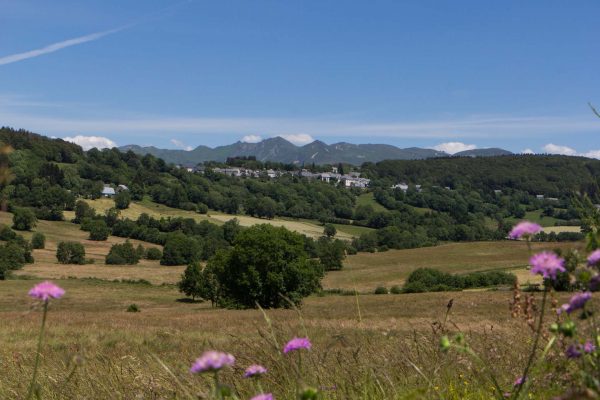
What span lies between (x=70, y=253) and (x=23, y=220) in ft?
95.7

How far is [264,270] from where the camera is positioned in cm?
5850

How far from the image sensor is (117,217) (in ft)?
524

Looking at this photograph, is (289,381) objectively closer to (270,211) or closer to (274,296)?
(274,296)

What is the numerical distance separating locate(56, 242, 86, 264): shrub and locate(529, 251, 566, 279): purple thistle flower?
123 m

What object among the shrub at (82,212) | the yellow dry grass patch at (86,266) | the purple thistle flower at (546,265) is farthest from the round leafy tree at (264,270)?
the shrub at (82,212)

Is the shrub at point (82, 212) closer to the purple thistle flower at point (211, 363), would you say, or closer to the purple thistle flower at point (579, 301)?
the purple thistle flower at point (211, 363)

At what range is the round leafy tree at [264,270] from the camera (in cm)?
5766

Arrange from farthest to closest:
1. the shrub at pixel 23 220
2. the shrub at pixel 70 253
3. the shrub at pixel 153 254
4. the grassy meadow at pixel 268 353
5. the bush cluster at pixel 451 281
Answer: the shrub at pixel 23 220 → the shrub at pixel 153 254 → the shrub at pixel 70 253 → the bush cluster at pixel 451 281 → the grassy meadow at pixel 268 353

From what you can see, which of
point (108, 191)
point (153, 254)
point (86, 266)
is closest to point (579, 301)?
point (86, 266)

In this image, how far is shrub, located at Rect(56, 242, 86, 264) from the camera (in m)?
114

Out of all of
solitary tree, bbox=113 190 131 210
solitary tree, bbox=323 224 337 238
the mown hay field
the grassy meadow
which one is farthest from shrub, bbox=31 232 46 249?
solitary tree, bbox=323 224 337 238

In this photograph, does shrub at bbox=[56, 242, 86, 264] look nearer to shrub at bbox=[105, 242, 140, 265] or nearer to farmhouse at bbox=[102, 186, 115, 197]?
shrub at bbox=[105, 242, 140, 265]

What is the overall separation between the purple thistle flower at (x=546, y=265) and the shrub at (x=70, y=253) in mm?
122525

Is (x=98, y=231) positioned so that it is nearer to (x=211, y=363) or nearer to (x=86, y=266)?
(x=86, y=266)
